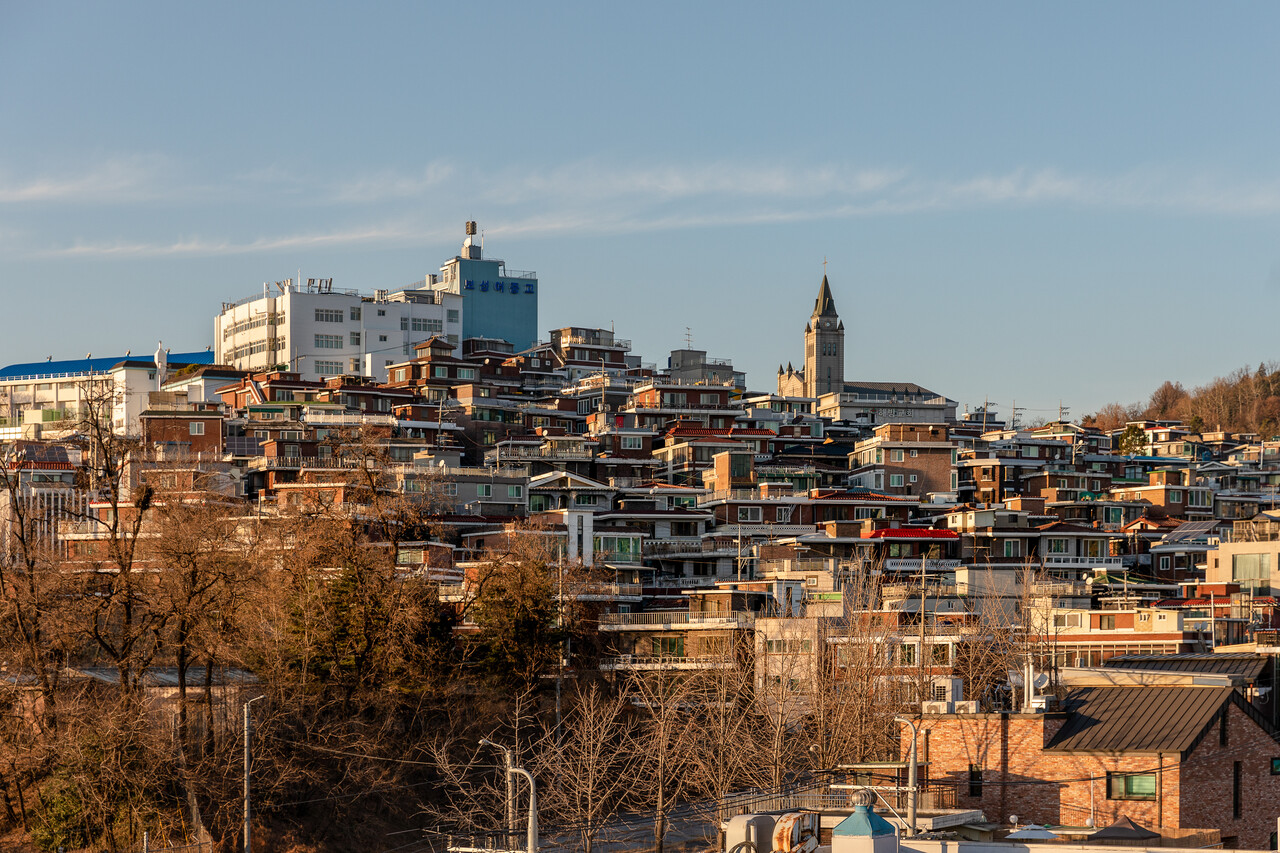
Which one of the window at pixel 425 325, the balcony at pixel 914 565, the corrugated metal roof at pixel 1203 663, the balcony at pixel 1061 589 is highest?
the window at pixel 425 325

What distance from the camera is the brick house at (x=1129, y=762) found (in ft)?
115

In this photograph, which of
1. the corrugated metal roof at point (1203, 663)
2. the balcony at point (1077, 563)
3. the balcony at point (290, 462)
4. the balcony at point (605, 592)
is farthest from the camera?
the balcony at point (290, 462)

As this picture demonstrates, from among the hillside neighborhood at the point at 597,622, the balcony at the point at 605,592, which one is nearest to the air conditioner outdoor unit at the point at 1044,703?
the hillside neighborhood at the point at 597,622

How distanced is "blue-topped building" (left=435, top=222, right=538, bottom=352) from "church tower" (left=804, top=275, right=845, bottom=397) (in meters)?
46.4

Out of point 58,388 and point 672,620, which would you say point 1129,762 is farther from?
point 58,388

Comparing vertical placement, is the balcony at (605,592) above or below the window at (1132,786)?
A: above

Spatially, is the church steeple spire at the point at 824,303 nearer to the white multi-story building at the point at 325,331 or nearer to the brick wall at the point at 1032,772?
the white multi-story building at the point at 325,331

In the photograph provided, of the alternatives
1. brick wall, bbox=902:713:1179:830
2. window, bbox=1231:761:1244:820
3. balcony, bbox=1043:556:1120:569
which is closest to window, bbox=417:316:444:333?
balcony, bbox=1043:556:1120:569

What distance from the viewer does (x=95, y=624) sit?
157 ft

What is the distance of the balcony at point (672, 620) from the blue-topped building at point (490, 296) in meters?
74.6

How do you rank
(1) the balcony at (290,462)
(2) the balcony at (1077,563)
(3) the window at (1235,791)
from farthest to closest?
1. (1) the balcony at (290,462)
2. (2) the balcony at (1077,563)
3. (3) the window at (1235,791)

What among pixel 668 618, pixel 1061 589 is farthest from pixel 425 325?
pixel 1061 589

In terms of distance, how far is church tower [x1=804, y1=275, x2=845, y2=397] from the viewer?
181m

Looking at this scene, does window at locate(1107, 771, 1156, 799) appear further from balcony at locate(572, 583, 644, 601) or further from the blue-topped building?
the blue-topped building
